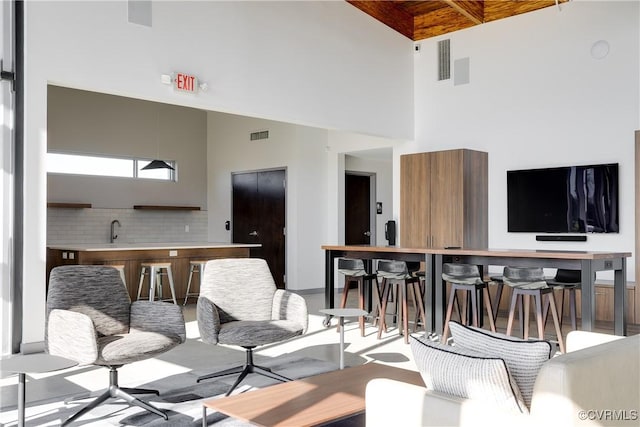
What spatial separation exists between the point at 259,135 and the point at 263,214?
142cm

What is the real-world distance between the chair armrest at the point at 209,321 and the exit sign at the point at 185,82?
2.72 m

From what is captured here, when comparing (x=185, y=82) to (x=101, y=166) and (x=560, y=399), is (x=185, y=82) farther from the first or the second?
(x=560, y=399)

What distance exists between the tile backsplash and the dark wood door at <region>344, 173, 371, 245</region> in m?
2.80

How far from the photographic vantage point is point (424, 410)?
2.11 m

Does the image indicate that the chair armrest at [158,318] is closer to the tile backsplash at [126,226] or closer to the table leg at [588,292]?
the table leg at [588,292]

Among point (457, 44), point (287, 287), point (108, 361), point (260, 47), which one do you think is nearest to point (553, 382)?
point (108, 361)

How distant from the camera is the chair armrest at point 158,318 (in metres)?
3.93

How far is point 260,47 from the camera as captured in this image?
6.95m

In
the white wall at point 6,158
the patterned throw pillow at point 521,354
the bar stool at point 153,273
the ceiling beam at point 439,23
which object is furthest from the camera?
the ceiling beam at point 439,23

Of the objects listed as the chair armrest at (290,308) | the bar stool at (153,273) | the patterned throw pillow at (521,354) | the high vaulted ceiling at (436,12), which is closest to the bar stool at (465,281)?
the chair armrest at (290,308)

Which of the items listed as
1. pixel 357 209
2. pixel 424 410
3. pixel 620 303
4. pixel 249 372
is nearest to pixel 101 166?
pixel 357 209

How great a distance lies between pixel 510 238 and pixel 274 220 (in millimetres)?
4074

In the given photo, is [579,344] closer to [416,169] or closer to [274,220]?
[416,169]

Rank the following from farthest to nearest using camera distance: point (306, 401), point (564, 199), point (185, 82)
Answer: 1. point (564, 199)
2. point (185, 82)
3. point (306, 401)
